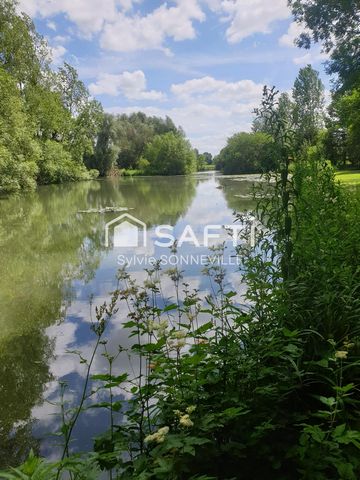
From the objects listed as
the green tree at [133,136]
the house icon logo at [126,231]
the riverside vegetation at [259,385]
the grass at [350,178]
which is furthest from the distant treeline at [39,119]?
the riverside vegetation at [259,385]

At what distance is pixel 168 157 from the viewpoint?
58.4 meters

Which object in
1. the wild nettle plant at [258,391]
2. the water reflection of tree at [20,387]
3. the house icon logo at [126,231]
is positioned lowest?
the water reflection of tree at [20,387]

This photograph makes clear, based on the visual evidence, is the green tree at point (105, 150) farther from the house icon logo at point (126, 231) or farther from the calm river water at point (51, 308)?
the calm river water at point (51, 308)

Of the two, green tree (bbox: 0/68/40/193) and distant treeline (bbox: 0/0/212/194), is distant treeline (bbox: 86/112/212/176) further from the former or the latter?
green tree (bbox: 0/68/40/193)

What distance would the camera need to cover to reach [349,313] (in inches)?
87.0

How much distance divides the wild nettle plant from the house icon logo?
21.1 ft

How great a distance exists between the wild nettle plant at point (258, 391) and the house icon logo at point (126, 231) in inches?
253

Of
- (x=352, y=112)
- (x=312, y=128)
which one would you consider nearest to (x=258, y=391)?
(x=312, y=128)

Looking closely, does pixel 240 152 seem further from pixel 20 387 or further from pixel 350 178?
pixel 20 387

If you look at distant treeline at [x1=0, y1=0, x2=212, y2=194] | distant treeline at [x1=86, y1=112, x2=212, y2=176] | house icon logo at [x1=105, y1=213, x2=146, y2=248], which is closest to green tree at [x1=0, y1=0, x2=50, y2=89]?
distant treeline at [x1=0, y1=0, x2=212, y2=194]

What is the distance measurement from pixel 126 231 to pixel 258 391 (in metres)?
9.07

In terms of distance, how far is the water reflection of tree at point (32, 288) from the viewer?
2893 mm

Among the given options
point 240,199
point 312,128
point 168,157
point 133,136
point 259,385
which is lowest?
point 259,385

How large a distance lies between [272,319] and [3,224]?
11761 mm
